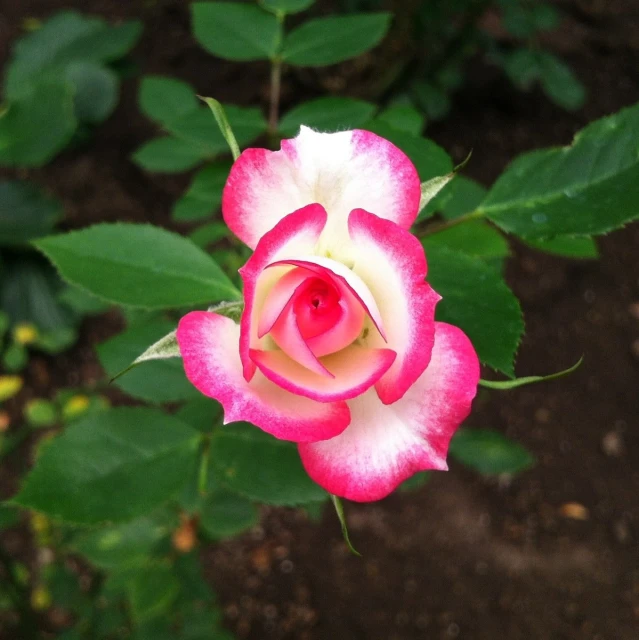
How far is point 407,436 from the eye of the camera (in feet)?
1.45

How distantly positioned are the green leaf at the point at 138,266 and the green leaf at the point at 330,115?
0.24 m

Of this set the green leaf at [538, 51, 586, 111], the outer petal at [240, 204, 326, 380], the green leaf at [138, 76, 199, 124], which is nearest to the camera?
the outer petal at [240, 204, 326, 380]

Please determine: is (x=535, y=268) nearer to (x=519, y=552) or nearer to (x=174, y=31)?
(x=519, y=552)

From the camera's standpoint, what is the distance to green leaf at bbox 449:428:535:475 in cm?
142

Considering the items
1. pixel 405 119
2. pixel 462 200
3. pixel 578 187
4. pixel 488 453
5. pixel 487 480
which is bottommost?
pixel 487 480

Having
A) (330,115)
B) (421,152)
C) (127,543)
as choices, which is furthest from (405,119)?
(127,543)

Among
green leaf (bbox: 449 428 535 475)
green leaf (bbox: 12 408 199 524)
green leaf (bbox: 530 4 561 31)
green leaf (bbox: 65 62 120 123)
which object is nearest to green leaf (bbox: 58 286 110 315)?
green leaf (bbox: 12 408 199 524)

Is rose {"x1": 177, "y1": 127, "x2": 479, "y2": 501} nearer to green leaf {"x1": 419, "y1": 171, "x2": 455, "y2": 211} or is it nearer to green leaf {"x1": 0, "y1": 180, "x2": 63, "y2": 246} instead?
green leaf {"x1": 419, "y1": 171, "x2": 455, "y2": 211}

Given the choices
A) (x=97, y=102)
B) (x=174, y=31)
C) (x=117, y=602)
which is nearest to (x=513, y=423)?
(x=117, y=602)

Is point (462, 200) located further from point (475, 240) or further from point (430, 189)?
point (430, 189)

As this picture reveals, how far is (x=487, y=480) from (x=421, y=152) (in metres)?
1.51

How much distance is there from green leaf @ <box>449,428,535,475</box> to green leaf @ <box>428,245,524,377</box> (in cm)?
88

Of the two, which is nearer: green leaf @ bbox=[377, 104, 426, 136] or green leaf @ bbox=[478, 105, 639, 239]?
green leaf @ bbox=[478, 105, 639, 239]

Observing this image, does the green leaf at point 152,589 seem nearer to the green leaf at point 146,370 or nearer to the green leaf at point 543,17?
the green leaf at point 146,370
